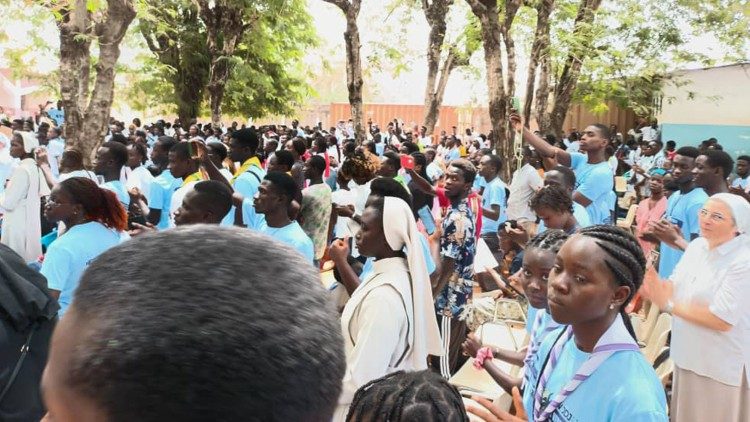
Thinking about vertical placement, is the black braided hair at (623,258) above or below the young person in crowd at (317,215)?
above

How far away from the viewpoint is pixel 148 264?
816mm

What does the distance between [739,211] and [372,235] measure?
6.56 ft

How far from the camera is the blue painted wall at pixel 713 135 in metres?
19.3

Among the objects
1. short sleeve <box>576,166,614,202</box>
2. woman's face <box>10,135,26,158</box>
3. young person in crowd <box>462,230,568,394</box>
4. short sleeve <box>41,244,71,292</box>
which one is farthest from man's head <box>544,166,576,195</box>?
woman's face <box>10,135,26,158</box>

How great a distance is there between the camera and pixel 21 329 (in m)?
2.68

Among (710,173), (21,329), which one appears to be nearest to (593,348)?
(21,329)

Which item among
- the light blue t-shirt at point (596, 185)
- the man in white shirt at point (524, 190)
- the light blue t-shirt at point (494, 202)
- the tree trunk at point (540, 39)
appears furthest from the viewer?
the tree trunk at point (540, 39)

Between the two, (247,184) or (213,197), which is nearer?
(213,197)

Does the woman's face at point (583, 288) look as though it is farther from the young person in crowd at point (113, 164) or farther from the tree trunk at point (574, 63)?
the tree trunk at point (574, 63)

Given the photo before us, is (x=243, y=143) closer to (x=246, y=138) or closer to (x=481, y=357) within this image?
(x=246, y=138)

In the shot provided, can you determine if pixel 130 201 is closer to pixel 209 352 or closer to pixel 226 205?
pixel 226 205

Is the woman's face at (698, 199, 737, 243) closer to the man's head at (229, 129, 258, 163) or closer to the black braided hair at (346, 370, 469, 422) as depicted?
the black braided hair at (346, 370, 469, 422)

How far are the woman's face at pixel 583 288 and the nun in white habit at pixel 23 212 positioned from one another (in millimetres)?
4897

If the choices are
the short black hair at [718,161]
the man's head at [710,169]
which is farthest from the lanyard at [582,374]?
the short black hair at [718,161]
